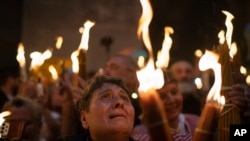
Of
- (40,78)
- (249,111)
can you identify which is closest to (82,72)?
(249,111)

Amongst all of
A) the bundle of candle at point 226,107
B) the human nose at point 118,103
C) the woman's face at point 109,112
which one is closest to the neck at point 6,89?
the woman's face at point 109,112

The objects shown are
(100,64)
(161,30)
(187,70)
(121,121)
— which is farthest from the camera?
(100,64)

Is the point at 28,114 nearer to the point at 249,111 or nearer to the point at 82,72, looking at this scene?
the point at 82,72

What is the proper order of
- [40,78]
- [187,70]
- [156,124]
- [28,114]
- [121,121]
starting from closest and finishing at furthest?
[156,124] < [121,121] < [28,114] < [40,78] < [187,70]

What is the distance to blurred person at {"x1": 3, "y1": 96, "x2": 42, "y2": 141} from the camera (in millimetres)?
3447

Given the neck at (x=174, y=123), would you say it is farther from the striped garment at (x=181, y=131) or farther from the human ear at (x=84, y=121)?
the human ear at (x=84, y=121)

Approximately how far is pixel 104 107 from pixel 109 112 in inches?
2.1

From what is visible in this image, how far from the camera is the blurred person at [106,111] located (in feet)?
8.93

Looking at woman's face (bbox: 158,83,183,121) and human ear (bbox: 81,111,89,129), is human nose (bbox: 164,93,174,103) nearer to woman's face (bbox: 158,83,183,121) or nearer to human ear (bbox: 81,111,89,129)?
woman's face (bbox: 158,83,183,121)

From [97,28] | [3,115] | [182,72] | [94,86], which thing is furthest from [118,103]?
[97,28]

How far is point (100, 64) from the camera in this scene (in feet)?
29.3

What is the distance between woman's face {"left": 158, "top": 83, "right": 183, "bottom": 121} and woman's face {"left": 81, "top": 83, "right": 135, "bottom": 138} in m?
0.79

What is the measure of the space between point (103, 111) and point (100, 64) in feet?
20.2

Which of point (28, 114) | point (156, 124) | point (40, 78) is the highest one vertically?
point (40, 78)
